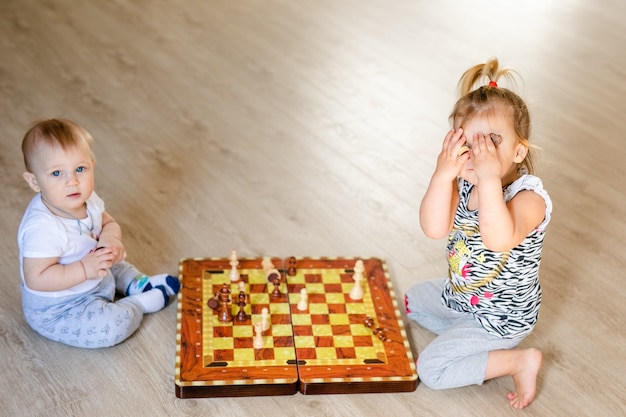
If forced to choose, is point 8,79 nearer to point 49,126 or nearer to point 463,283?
point 49,126

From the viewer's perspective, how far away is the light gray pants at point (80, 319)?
1613 mm

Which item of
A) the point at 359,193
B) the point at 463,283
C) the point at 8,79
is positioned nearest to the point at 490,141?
the point at 463,283

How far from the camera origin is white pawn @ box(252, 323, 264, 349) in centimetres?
161

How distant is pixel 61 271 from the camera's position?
159 cm

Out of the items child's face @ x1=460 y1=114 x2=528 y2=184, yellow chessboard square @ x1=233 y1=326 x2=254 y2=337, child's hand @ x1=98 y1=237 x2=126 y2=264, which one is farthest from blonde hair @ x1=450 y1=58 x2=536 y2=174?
child's hand @ x1=98 y1=237 x2=126 y2=264

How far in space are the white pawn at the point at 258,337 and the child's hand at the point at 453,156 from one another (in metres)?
0.48

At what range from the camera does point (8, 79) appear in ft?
8.73

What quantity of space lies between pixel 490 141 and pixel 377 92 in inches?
55.2

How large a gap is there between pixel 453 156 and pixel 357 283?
0.45 meters

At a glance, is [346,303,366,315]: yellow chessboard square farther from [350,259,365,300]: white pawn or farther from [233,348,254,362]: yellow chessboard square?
[233,348,254,362]: yellow chessboard square

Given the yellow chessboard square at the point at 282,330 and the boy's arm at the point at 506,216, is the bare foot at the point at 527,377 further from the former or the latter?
the yellow chessboard square at the point at 282,330

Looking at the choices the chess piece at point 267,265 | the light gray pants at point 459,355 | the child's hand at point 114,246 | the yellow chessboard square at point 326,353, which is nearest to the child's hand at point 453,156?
the light gray pants at point 459,355

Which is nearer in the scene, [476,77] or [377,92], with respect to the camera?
[476,77]

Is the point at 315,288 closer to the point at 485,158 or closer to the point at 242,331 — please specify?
the point at 242,331
